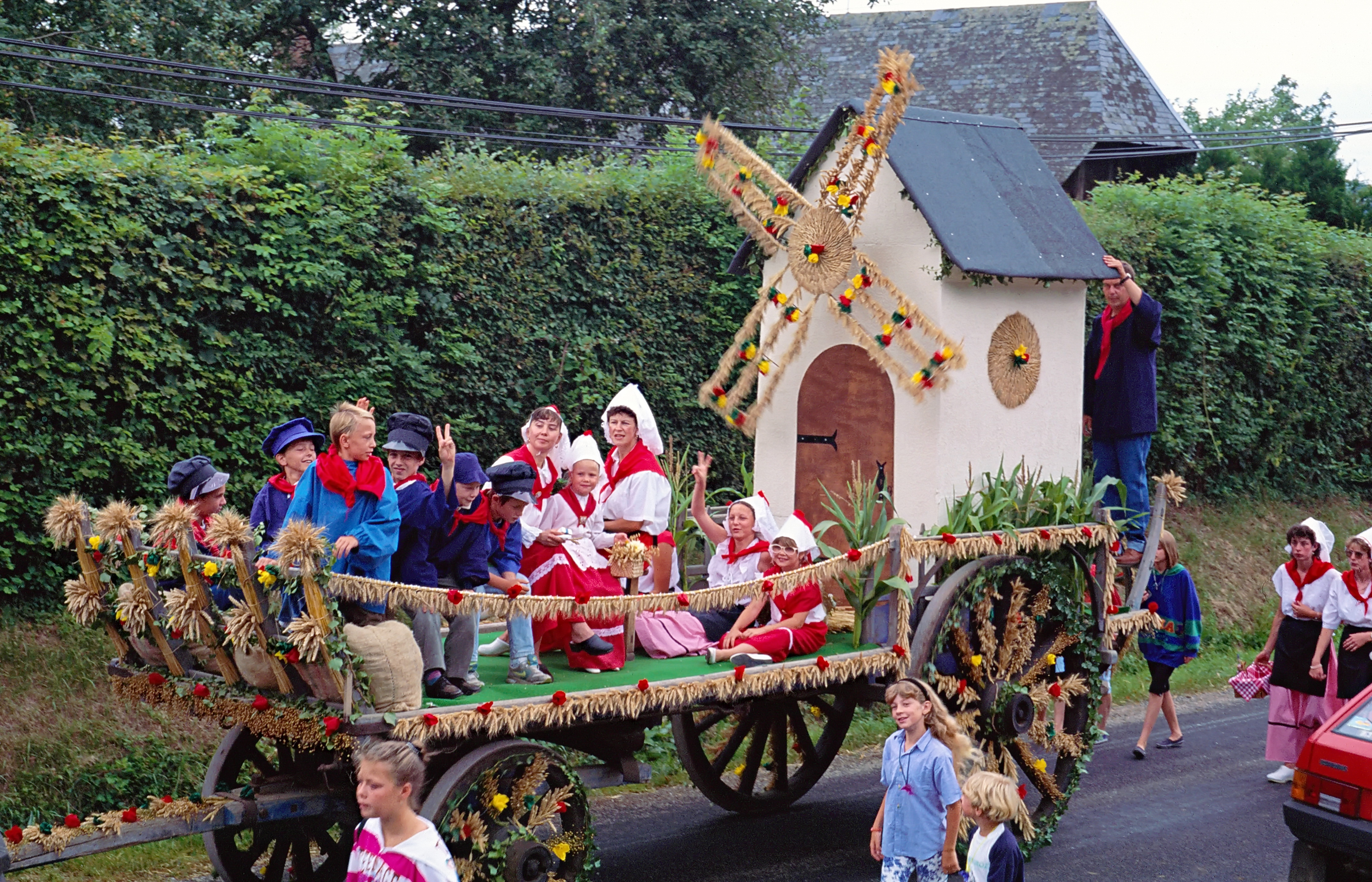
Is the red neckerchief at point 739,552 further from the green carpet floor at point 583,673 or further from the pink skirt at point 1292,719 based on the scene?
the pink skirt at point 1292,719

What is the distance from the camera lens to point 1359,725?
→ 19.1ft

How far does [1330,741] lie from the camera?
5.74 m

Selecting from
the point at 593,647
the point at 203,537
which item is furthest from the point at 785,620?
the point at 203,537

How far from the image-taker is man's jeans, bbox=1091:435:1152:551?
768 cm

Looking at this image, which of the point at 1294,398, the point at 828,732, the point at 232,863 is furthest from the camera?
the point at 1294,398

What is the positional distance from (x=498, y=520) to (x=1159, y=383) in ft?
31.6

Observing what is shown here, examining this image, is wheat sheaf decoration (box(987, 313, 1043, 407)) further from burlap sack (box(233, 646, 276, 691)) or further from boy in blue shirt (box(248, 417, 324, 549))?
burlap sack (box(233, 646, 276, 691))

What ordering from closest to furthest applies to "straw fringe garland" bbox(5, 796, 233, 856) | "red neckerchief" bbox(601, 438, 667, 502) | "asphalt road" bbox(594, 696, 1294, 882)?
"straw fringe garland" bbox(5, 796, 233, 856) → "asphalt road" bbox(594, 696, 1294, 882) → "red neckerchief" bbox(601, 438, 667, 502)

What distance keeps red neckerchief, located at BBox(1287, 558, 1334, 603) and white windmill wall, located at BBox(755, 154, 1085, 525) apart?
2.04 m

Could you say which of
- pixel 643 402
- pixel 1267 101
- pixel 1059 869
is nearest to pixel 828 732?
Answer: pixel 1059 869

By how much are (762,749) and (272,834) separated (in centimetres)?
288

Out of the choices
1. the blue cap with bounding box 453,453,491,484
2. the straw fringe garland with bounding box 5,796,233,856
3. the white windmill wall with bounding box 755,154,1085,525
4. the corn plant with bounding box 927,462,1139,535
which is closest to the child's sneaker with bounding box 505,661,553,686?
the blue cap with bounding box 453,453,491,484

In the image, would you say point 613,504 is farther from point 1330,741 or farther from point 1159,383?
point 1159,383

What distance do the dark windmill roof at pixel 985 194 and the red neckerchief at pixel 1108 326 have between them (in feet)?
1.79
